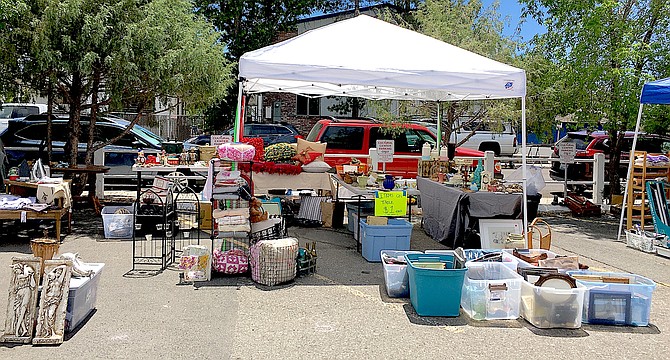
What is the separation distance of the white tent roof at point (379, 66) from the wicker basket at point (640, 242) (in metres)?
3.09

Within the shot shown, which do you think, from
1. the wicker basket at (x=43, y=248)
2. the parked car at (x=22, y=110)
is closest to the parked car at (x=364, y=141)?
the wicker basket at (x=43, y=248)

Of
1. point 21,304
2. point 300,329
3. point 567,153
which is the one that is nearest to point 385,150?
point 567,153

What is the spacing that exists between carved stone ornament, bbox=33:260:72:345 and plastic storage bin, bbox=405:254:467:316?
2.88 metres

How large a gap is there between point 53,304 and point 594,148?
13991 mm

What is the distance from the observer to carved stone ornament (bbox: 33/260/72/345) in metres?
4.72

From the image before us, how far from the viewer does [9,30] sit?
8758mm

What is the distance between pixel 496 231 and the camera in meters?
7.70

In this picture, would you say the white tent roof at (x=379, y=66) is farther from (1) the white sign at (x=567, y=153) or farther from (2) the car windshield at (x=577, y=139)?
(2) the car windshield at (x=577, y=139)

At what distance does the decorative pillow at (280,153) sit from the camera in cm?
965

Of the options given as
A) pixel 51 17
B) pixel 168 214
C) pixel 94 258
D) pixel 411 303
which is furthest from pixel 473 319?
pixel 51 17

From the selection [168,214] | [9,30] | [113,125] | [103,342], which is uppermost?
[9,30]

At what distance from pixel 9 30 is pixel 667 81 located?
9.02 meters

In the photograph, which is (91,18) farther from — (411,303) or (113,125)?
(411,303)

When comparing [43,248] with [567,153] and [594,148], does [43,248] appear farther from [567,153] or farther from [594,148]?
[594,148]
